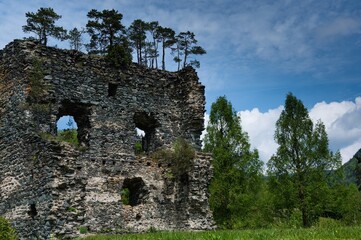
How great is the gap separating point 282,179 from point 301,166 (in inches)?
56.7

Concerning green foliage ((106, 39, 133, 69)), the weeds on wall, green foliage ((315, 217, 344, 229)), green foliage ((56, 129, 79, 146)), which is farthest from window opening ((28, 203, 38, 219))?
green foliage ((315, 217, 344, 229))

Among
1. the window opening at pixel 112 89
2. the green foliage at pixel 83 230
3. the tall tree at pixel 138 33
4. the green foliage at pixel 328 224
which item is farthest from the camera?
the tall tree at pixel 138 33

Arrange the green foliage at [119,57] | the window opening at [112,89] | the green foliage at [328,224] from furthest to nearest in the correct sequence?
1. the green foliage at [119,57]
2. the window opening at [112,89]
3. the green foliage at [328,224]

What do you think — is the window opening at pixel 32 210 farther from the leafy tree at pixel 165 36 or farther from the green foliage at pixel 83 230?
the leafy tree at pixel 165 36

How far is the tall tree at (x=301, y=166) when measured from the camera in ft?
86.6

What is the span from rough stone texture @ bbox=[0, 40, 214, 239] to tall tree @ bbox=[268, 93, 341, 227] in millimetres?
6149

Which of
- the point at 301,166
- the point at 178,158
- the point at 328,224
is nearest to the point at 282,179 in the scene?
the point at 301,166

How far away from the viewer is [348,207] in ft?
96.9

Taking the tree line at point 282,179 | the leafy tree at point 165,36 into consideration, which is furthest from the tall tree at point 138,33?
the tree line at point 282,179

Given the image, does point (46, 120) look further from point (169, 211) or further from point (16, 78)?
point (169, 211)

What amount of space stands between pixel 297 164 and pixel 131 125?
1088 centimetres

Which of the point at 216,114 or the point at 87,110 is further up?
the point at 216,114

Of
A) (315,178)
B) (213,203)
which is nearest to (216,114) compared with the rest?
(213,203)

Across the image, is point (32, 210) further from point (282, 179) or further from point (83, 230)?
point (282, 179)
